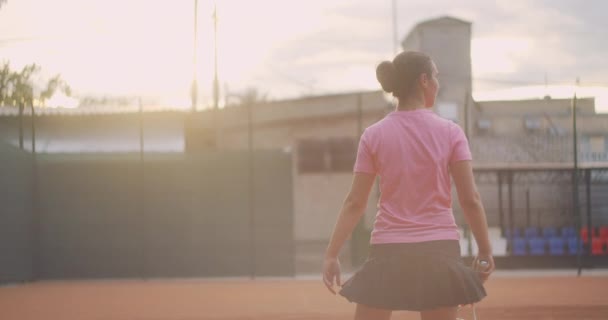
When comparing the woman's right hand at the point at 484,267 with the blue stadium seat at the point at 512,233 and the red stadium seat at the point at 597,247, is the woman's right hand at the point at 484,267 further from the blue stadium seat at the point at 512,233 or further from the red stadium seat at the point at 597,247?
the blue stadium seat at the point at 512,233

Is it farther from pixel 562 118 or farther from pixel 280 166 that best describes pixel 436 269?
pixel 562 118

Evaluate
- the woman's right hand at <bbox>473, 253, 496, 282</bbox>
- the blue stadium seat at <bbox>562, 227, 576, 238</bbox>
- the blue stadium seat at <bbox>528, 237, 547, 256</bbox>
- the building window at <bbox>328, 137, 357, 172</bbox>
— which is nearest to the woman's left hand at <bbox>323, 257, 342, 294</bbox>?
the woman's right hand at <bbox>473, 253, 496, 282</bbox>

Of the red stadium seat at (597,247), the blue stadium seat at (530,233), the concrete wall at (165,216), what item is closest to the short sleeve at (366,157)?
the concrete wall at (165,216)

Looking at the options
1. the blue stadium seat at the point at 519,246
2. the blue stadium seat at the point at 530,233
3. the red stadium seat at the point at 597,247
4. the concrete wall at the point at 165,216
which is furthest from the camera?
the blue stadium seat at the point at 530,233

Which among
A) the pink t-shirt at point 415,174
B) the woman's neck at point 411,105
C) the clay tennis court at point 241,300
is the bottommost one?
the clay tennis court at point 241,300

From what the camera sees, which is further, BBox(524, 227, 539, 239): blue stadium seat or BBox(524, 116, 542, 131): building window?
BBox(524, 116, 542, 131): building window

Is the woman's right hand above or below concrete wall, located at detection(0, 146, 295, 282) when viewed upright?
above

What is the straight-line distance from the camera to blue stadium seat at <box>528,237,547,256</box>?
18.0 metres

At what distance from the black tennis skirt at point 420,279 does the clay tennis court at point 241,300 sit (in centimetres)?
742

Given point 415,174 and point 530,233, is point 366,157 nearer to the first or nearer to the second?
point 415,174

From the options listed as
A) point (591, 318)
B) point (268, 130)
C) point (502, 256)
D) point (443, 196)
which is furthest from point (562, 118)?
point (443, 196)

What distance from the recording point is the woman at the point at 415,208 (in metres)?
3.51

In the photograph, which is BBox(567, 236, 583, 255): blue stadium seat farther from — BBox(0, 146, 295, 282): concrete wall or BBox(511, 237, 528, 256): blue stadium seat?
BBox(0, 146, 295, 282): concrete wall

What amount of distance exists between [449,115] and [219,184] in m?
20.6
